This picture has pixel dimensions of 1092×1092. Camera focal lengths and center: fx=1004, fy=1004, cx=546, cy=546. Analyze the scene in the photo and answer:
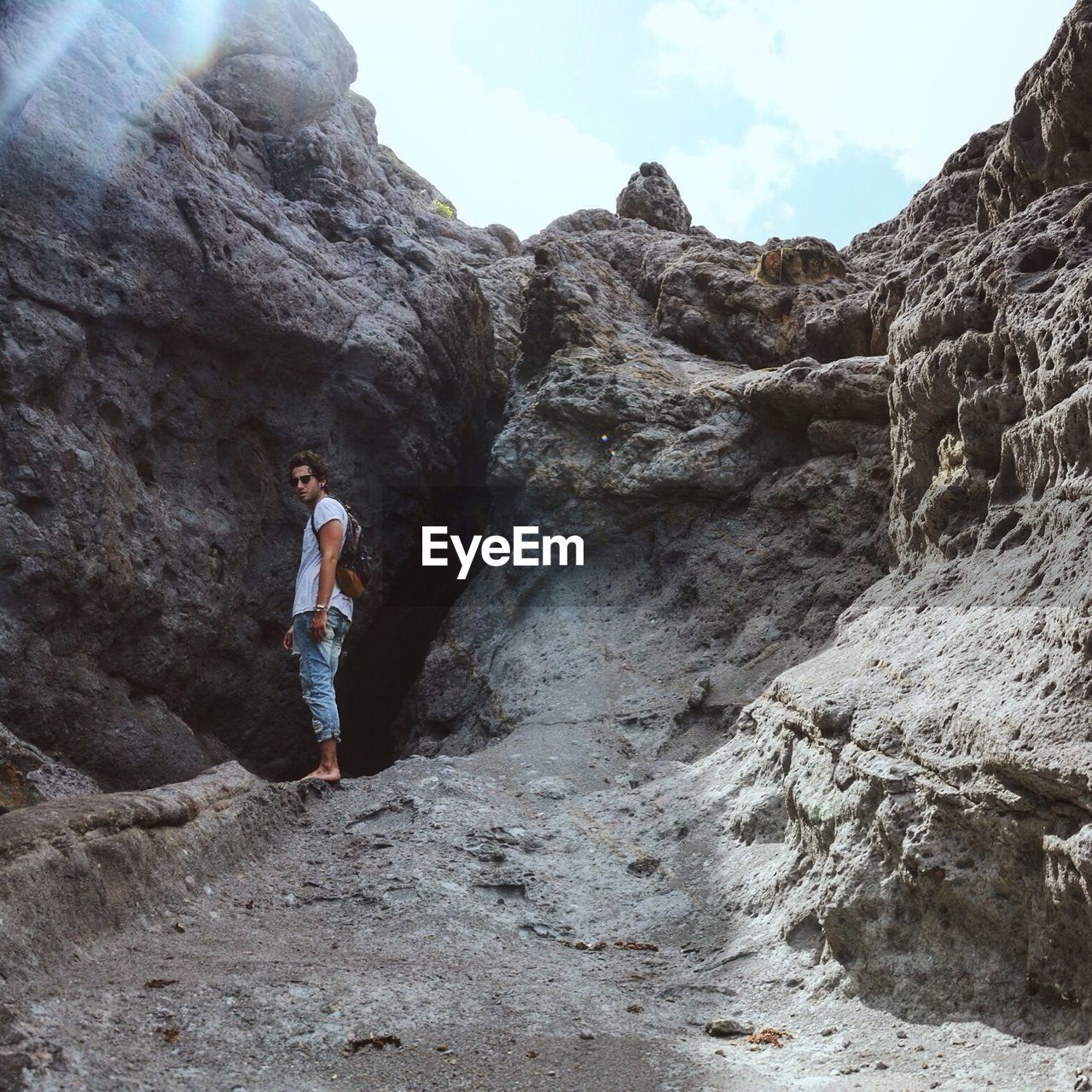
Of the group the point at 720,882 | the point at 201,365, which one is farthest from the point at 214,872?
the point at 201,365

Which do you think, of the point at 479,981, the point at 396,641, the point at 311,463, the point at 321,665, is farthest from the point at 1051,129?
the point at 396,641

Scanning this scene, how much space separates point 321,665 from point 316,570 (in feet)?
1.84

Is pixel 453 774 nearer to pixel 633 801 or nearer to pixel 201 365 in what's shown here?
pixel 633 801

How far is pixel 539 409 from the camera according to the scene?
8.63 metres

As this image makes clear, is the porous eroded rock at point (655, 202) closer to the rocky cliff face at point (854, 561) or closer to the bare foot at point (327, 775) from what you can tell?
the rocky cliff face at point (854, 561)

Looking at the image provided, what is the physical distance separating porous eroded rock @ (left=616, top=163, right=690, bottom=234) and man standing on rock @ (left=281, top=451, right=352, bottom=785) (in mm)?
8006

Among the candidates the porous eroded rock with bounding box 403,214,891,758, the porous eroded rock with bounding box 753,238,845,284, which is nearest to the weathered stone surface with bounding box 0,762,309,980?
the porous eroded rock with bounding box 403,214,891,758

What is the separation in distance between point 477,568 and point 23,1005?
6.72 meters

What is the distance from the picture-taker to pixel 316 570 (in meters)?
5.88

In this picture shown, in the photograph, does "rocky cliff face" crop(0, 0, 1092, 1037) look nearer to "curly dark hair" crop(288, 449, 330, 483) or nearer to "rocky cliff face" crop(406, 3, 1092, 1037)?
"rocky cliff face" crop(406, 3, 1092, 1037)

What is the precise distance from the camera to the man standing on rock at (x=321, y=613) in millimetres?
5672

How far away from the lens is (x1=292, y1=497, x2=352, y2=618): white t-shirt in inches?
229

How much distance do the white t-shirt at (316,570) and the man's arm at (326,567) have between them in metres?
0.05

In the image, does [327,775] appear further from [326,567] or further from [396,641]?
[396,641]
